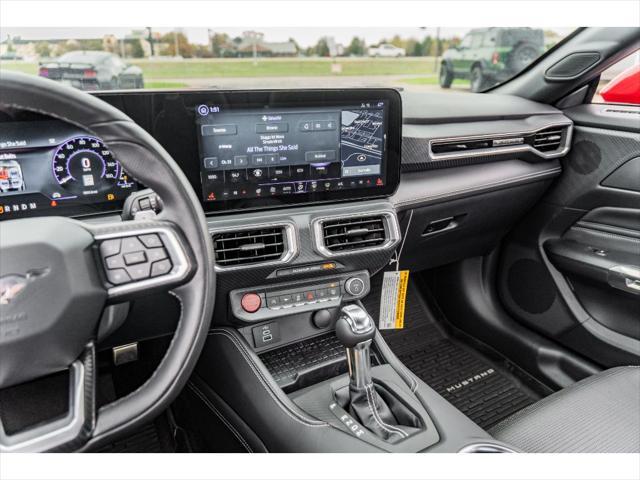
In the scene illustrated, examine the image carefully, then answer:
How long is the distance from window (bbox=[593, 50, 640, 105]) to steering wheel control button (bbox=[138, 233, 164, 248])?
1902mm

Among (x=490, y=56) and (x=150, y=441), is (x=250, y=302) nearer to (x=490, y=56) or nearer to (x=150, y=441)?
(x=150, y=441)

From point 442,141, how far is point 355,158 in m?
0.43

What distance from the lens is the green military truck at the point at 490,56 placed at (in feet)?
5.95

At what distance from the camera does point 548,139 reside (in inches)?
79.7

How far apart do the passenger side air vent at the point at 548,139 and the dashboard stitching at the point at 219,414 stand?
148 cm

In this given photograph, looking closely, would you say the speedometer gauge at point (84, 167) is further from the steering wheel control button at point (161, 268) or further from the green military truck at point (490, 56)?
the green military truck at point (490, 56)

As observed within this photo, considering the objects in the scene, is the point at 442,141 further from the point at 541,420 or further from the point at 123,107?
the point at 123,107

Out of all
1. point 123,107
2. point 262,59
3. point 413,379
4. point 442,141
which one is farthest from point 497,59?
point 123,107

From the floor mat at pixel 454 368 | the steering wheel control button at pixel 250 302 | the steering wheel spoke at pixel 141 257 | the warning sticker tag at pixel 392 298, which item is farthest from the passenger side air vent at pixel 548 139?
the steering wheel spoke at pixel 141 257

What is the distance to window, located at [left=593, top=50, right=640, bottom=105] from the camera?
2.03 meters

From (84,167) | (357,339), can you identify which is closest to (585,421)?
(357,339)

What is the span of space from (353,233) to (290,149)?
305mm

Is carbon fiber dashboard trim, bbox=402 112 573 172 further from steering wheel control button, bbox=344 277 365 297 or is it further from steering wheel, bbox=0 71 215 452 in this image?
steering wheel, bbox=0 71 215 452

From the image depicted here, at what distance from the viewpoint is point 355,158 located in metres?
1.47
